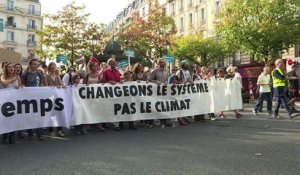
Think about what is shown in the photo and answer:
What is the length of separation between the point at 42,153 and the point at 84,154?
0.78 m

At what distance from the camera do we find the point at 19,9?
282ft

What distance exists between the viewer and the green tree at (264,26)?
3309 cm

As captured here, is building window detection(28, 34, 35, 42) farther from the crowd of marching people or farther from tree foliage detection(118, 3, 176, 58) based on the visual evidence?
the crowd of marching people

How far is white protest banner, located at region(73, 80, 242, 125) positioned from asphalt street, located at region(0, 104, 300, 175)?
0.51m

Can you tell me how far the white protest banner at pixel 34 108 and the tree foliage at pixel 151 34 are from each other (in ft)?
113

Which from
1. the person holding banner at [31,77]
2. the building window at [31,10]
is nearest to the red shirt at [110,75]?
the person holding banner at [31,77]

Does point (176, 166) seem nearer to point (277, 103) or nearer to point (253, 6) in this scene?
point (277, 103)

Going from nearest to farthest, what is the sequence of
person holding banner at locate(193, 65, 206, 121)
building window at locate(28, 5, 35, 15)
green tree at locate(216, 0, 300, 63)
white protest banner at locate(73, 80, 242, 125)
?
white protest banner at locate(73, 80, 242, 125), person holding banner at locate(193, 65, 206, 121), green tree at locate(216, 0, 300, 63), building window at locate(28, 5, 35, 15)

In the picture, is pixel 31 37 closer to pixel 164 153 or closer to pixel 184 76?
pixel 184 76

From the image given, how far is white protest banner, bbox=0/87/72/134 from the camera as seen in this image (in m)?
8.80

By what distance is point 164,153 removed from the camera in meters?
7.17

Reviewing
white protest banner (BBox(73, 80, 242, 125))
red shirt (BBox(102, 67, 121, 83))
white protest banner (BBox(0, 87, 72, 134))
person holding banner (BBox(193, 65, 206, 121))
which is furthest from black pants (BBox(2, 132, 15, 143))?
person holding banner (BBox(193, 65, 206, 121))

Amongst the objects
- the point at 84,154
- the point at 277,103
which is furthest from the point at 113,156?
the point at 277,103

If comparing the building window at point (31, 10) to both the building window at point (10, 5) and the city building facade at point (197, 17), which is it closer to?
the building window at point (10, 5)
